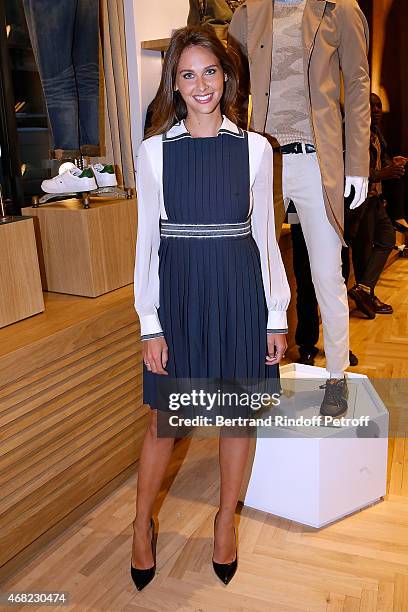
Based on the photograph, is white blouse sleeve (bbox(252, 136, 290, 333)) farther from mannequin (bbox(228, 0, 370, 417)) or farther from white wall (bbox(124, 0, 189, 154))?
white wall (bbox(124, 0, 189, 154))

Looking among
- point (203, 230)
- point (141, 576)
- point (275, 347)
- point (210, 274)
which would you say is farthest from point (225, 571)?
point (203, 230)

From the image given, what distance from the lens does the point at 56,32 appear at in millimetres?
2197

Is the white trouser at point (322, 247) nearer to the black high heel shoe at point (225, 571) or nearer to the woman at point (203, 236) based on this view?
A: the woman at point (203, 236)

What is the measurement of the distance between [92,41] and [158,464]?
156cm

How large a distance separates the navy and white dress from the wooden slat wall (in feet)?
1.23

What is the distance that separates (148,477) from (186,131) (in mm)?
850

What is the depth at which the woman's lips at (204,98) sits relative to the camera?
1.45 metres

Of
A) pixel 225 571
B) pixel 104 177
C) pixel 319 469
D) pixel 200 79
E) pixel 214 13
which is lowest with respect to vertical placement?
pixel 225 571

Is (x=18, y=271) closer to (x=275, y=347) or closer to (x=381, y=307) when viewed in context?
(x=275, y=347)

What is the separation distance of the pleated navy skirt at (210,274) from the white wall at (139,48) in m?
1.53

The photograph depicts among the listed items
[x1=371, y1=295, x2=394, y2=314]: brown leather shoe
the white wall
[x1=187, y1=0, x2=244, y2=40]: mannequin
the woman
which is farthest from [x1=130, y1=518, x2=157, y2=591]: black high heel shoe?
[x1=371, y1=295, x2=394, y2=314]: brown leather shoe

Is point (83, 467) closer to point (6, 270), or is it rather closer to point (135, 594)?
point (135, 594)

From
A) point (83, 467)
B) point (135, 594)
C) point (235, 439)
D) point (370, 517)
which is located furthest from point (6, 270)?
point (370, 517)

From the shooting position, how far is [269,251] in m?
1.58
